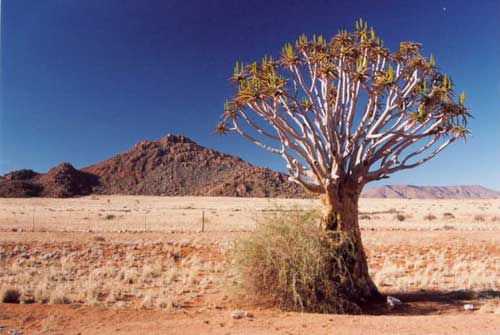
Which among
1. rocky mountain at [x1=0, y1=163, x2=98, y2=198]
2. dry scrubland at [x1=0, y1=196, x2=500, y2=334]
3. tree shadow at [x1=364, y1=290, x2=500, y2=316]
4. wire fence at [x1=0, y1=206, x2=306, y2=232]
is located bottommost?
tree shadow at [x1=364, y1=290, x2=500, y2=316]

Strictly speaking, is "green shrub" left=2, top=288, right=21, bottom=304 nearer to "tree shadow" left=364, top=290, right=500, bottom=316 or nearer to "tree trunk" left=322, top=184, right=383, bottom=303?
"tree trunk" left=322, top=184, right=383, bottom=303

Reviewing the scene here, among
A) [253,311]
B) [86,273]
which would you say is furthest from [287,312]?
[86,273]

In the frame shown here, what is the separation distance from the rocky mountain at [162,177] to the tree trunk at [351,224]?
77.9m

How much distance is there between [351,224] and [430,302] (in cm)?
244

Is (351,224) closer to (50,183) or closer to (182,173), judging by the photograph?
(182,173)

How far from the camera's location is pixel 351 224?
9.25 metres

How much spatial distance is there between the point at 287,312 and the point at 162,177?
320 ft

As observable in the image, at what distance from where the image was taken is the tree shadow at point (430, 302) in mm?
8531

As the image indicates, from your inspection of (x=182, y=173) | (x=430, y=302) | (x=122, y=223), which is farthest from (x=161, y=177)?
(x=430, y=302)

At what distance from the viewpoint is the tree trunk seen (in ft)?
29.6

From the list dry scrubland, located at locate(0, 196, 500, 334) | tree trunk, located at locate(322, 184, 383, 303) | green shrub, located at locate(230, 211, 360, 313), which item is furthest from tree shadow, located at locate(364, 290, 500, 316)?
green shrub, located at locate(230, 211, 360, 313)

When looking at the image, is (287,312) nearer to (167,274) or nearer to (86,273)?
(167,274)

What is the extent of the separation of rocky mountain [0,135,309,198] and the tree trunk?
77.9 meters

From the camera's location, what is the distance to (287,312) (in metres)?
8.19
